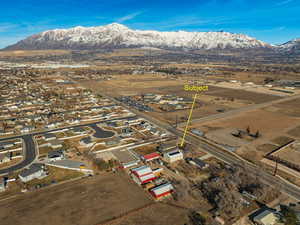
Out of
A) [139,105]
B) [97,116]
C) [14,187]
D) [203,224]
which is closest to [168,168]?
[203,224]

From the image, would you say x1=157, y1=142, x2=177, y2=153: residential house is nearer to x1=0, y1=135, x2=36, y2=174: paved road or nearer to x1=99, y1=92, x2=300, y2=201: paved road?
x1=99, y1=92, x2=300, y2=201: paved road

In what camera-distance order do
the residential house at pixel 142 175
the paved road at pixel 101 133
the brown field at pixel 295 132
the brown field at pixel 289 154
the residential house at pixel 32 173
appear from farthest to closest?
the brown field at pixel 295 132 → the paved road at pixel 101 133 → the brown field at pixel 289 154 → the residential house at pixel 32 173 → the residential house at pixel 142 175

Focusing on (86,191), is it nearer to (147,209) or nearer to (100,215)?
(100,215)

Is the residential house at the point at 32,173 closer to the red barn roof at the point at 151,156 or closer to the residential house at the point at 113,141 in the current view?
the residential house at the point at 113,141

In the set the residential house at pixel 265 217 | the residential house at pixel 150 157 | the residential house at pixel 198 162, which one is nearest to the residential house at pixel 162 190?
the residential house at pixel 198 162

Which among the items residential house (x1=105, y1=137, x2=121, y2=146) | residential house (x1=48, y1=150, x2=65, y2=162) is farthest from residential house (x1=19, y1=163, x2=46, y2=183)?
residential house (x1=105, y1=137, x2=121, y2=146)

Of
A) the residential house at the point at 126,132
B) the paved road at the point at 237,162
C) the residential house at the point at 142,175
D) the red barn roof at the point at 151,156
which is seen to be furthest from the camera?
the residential house at the point at 126,132
